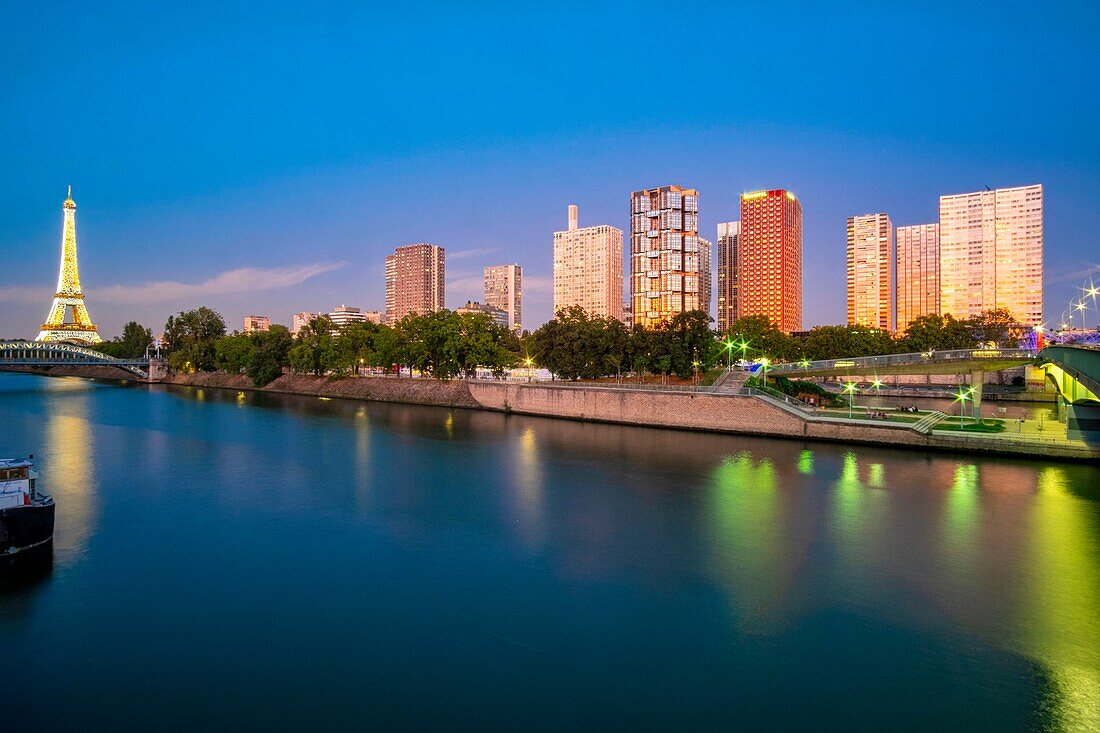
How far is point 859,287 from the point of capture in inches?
7244

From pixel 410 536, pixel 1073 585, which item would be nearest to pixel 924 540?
pixel 1073 585

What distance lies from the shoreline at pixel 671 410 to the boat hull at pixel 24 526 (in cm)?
3672

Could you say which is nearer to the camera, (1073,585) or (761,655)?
(761,655)

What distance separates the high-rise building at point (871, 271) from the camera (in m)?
180

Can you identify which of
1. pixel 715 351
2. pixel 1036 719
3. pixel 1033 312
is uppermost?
pixel 1033 312

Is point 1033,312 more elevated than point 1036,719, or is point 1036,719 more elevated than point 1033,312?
point 1033,312

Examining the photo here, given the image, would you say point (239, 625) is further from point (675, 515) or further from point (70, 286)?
point (70, 286)

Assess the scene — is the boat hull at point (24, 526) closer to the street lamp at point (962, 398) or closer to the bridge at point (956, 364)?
the street lamp at point (962, 398)

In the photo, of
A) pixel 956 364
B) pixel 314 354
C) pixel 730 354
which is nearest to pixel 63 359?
pixel 314 354

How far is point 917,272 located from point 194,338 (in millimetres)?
173707

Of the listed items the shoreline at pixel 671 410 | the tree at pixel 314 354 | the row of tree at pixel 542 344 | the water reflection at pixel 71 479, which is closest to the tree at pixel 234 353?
the row of tree at pixel 542 344

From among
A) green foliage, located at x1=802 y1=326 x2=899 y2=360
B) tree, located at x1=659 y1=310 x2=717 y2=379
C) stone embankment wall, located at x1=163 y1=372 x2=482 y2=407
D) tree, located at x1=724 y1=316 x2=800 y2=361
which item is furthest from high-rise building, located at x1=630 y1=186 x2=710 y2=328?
tree, located at x1=659 y1=310 x2=717 y2=379

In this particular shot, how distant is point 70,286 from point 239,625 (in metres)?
166

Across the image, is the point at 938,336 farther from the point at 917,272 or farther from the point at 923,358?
the point at 917,272
